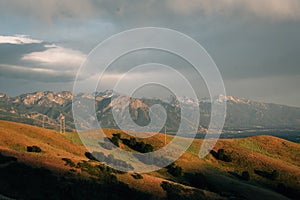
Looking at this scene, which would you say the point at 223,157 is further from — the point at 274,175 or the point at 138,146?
the point at 138,146

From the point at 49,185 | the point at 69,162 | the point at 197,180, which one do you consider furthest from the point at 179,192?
the point at 49,185

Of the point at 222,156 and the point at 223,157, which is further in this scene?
the point at 222,156

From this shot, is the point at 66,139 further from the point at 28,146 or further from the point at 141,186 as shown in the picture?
the point at 141,186

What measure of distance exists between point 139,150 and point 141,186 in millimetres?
32746

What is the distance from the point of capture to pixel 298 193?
77.2 metres

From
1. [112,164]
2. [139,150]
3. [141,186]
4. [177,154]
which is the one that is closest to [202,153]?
[177,154]

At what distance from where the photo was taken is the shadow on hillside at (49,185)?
4406 centimetres

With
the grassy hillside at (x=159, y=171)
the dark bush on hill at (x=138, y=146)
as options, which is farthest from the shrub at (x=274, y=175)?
the dark bush on hill at (x=138, y=146)

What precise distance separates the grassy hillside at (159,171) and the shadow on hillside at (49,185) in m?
0.13

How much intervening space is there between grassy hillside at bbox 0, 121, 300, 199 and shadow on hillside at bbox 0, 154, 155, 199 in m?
0.13

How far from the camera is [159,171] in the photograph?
249ft

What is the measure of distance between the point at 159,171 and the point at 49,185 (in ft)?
112

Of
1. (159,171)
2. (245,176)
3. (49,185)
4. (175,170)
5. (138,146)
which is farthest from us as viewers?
(138,146)

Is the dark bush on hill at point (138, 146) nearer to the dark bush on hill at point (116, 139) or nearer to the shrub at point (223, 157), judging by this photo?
the dark bush on hill at point (116, 139)
